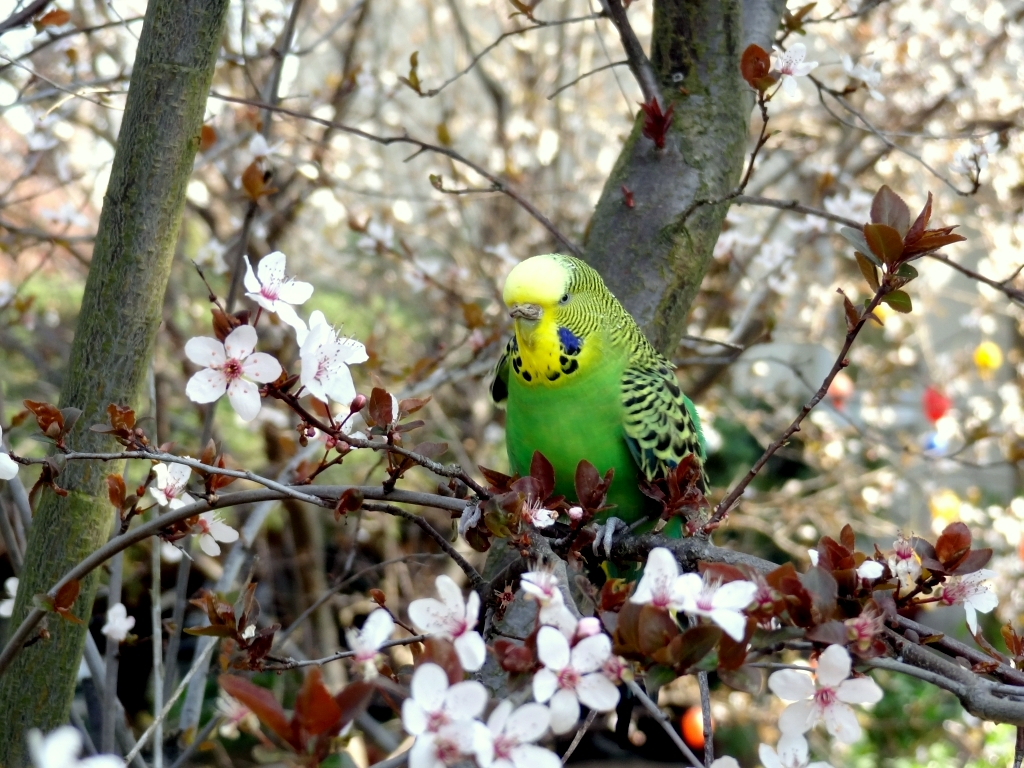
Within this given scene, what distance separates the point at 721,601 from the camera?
81 cm

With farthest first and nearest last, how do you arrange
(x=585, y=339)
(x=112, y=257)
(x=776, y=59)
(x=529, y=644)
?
(x=585, y=339), (x=776, y=59), (x=112, y=257), (x=529, y=644)

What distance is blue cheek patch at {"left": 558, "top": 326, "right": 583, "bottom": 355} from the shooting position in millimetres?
1729

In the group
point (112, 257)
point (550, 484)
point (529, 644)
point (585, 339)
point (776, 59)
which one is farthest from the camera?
point (585, 339)

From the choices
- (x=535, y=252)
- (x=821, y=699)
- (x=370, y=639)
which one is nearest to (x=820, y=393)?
(x=821, y=699)

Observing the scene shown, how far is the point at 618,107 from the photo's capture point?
222 inches

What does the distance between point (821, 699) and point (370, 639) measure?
452 mm

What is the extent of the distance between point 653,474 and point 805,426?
9.66 feet

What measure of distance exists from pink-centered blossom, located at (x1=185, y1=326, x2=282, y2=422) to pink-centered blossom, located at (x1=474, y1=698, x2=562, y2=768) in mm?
461

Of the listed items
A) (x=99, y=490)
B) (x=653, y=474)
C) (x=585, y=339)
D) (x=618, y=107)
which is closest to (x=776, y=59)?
(x=585, y=339)

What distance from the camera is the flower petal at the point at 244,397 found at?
1.02 m

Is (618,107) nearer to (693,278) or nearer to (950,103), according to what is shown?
(950,103)

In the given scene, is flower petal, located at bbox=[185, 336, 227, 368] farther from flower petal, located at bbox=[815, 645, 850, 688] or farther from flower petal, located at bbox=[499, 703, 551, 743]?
flower petal, located at bbox=[815, 645, 850, 688]

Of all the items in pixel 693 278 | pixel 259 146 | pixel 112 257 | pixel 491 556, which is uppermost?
pixel 259 146

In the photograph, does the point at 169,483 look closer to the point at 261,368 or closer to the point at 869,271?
the point at 261,368
